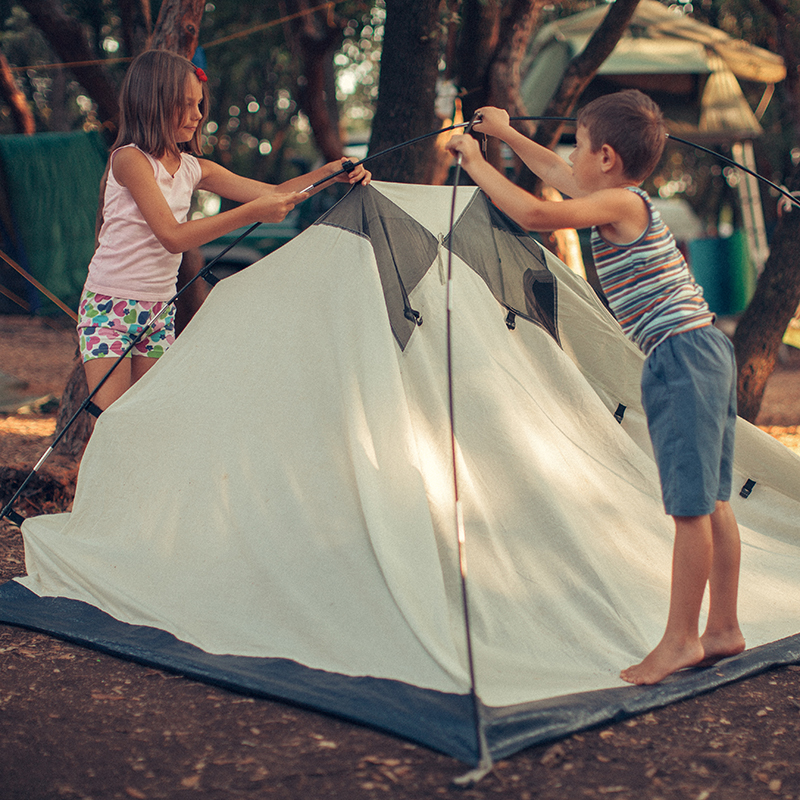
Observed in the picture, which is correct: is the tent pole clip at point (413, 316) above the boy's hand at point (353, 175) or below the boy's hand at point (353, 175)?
below

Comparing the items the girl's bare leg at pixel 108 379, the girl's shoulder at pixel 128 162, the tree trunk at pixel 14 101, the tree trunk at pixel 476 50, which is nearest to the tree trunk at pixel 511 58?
the tree trunk at pixel 476 50

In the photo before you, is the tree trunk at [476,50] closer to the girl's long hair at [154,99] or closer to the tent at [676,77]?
the tent at [676,77]

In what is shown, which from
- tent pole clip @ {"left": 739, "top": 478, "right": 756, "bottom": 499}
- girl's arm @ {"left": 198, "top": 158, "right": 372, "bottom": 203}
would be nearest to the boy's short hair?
girl's arm @ {"left": 198, "top": 158, "right": 372, "bottom": 203}

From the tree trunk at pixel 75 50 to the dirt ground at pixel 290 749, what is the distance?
510 centimetres

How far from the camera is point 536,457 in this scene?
287cm

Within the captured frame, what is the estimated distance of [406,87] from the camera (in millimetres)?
5543

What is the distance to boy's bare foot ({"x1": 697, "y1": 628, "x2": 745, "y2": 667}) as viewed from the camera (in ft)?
8.21

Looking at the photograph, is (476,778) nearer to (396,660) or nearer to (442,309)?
(396,660)

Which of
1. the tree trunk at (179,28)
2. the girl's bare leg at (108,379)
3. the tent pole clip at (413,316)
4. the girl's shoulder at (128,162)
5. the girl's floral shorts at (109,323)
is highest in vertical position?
the tree trunk at (179,28)

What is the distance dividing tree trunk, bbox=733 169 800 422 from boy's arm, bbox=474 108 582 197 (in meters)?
2.95

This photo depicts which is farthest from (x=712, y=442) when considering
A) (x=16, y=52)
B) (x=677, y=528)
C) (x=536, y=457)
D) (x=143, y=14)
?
(x=16, y=52)

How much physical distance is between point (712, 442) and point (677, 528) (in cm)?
24

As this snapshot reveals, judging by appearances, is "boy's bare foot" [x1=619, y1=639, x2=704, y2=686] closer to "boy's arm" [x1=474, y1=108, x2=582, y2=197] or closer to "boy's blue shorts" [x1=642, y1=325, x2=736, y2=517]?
Result: "boy's blue shorts" [x1=642, y1=325, x2=736, y2=517]

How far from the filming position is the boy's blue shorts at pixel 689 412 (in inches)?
91.3
